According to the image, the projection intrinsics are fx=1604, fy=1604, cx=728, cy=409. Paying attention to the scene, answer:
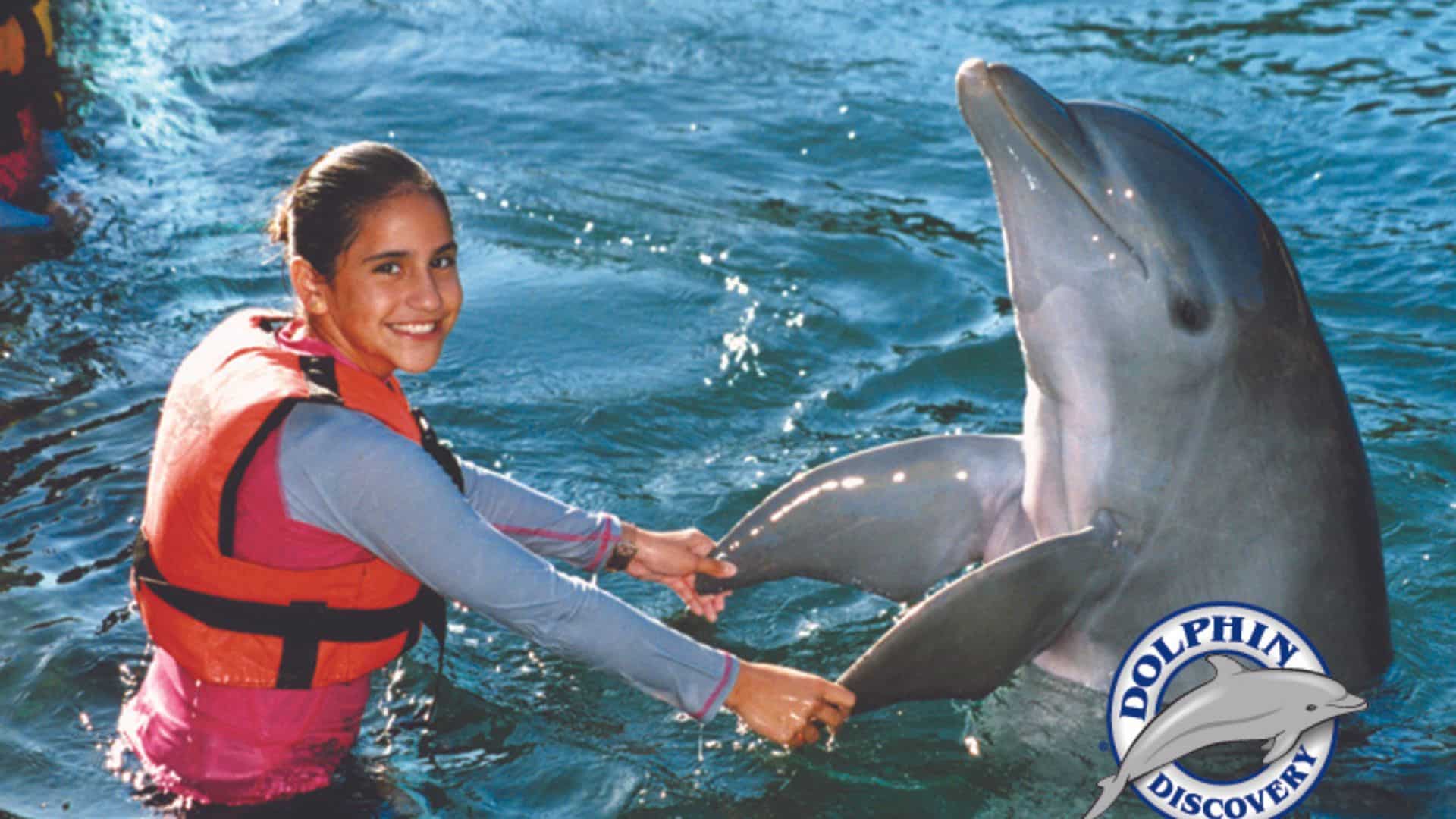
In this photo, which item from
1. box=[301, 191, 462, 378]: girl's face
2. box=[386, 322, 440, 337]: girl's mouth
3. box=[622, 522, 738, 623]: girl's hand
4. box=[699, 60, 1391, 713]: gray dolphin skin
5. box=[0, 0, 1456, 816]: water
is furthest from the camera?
box=[622, 522, 738, 623]: girl's hand

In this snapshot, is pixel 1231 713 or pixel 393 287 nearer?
pixel 393 287

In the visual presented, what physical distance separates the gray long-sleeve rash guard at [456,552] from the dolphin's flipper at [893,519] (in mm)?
709

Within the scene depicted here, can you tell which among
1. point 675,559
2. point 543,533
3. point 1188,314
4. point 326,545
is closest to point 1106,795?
point 1188,314

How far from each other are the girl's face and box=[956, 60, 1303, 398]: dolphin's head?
1.36 metres

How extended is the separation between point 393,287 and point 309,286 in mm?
205

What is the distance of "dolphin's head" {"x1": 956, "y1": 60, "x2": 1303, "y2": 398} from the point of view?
398 centimetres

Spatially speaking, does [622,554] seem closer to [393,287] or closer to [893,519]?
[893,519]

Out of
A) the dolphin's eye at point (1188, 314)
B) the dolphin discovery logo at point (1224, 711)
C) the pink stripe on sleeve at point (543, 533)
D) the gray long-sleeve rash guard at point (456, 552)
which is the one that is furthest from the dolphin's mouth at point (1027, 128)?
the pink stripe on sleeve at point (543, 533)

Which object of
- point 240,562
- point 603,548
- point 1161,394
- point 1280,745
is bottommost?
point 1280,745

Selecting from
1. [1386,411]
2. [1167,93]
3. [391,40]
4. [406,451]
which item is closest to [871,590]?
[406,451]

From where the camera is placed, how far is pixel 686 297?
772 centimetres

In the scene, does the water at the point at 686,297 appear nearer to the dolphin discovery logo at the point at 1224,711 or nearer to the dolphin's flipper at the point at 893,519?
the dolphin discovery logo at the point at 1224,711

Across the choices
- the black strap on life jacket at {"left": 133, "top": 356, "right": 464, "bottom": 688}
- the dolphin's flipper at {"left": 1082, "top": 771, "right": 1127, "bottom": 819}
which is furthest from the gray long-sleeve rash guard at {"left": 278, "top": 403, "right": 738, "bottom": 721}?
the dolphin's flipper at {"left": 1082, "top": 771, "right": 1127, "bottom": 819}

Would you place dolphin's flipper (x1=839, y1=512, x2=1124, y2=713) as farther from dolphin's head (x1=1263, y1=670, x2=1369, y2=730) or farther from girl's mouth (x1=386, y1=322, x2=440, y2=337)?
girl's mouth (x1=386, y1=322, x2=440, y2=337)
